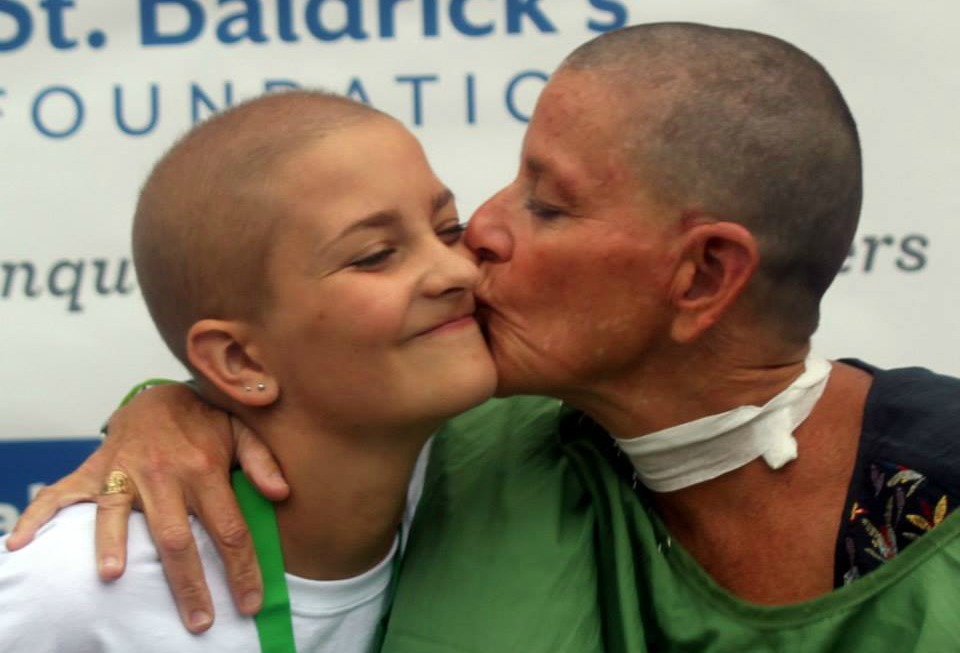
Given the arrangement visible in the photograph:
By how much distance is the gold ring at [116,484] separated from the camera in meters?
1.38

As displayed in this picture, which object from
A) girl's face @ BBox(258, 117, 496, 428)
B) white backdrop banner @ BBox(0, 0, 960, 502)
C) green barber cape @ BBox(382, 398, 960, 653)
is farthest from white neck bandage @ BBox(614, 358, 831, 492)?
white backdrop banner @ BBox(0, 0, 960, 502)

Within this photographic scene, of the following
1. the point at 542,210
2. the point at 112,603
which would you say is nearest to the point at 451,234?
the point at 542,210

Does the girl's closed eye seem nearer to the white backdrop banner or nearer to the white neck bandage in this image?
the white neck bandage

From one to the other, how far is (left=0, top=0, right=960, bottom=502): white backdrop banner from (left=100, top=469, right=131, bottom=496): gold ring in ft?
2.05

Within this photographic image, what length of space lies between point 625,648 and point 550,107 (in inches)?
24.4

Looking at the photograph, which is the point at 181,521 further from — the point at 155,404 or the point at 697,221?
the point at 697,221

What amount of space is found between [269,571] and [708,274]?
597 mm

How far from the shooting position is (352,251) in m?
1.35

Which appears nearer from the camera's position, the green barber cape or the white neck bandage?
the green barber cape

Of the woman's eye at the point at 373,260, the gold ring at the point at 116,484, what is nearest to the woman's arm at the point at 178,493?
the gold ring at the point at 116,484

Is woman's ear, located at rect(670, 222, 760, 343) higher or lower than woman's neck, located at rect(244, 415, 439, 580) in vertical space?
higher

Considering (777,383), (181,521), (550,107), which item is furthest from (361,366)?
(777,383)

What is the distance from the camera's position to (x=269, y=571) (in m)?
1.41

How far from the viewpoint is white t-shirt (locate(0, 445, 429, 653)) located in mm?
1292
